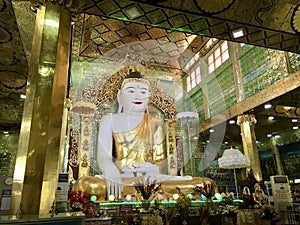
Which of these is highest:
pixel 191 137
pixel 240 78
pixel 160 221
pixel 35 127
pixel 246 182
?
pixel 240 78

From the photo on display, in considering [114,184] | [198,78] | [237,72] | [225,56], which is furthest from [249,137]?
[114,184]

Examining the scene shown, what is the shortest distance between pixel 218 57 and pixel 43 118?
23.0ft

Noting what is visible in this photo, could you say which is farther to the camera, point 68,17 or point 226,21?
point 226,21

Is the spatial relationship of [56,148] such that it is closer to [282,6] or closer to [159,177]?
[282,6]

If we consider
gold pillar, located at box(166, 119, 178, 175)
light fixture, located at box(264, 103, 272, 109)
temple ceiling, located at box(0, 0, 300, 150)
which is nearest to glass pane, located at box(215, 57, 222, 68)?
light fixture, located at box(264, 103, 272, 109)

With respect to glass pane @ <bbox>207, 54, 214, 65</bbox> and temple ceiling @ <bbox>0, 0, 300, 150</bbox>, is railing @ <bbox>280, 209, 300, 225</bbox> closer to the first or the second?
temple ceiling @ <bbox>0, 0, 300, 150</bbox>

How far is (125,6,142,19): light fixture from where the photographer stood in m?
2.69

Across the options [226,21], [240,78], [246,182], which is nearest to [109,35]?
[240,78]

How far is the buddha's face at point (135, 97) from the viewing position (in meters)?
6.54

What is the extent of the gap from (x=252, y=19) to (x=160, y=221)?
104 inches

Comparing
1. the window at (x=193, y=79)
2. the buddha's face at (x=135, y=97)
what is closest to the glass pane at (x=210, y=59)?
the window at (x=193, y=79)

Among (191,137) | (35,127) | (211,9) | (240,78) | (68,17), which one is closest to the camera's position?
(35,127)

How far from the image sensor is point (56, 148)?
1996 millimetres

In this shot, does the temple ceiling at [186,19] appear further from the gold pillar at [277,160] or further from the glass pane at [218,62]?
the gold pillar at [277,160]
